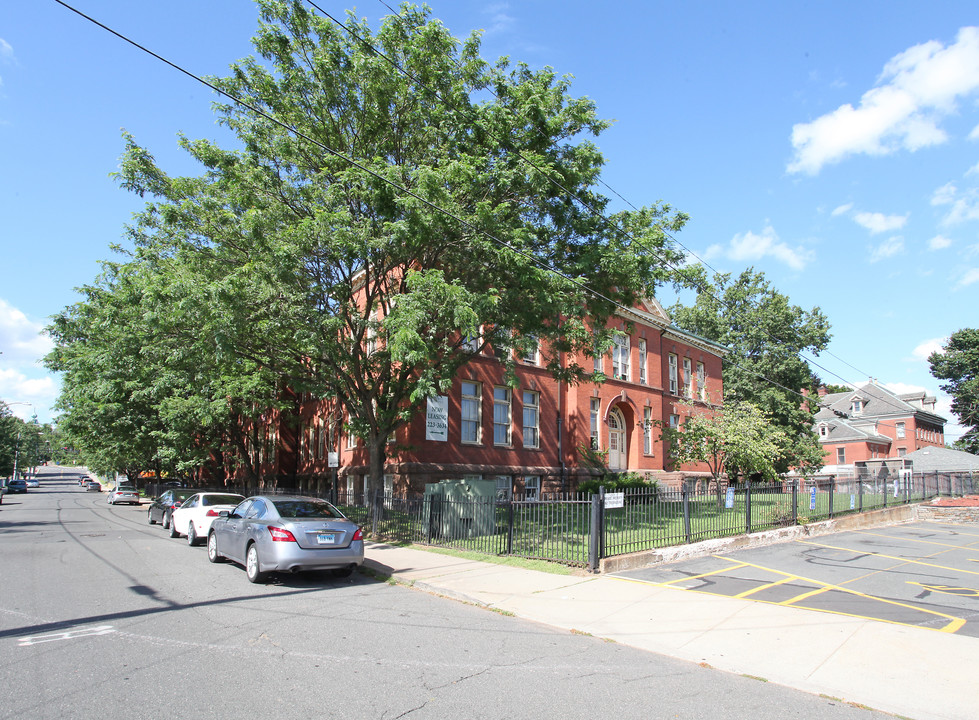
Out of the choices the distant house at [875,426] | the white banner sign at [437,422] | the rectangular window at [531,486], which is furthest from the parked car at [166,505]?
the distant house at [875,426]

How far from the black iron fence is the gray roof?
Result: 32.5m

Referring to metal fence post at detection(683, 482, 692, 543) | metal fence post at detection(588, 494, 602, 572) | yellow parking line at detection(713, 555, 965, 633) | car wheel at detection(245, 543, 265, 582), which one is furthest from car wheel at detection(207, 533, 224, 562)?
yellow parking line at detection(713, 555, 965, 633)

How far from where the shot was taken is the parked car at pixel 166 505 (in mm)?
21156

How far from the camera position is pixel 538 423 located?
94.9 feet

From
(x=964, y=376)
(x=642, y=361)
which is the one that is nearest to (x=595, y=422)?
(x=642, y=361)

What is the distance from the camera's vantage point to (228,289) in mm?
13578

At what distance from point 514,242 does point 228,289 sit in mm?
6361

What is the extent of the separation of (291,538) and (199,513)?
7119mm

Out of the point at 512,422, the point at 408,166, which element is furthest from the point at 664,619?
the point at 512,422

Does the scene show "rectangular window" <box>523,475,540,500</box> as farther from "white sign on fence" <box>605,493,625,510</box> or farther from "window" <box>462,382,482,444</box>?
"white sign on fence" <box>605,493,625,510</box>

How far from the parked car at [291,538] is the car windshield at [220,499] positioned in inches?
202

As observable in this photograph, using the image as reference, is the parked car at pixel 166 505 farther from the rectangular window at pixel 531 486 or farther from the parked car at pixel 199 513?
the rectangular window at pixel 531 486

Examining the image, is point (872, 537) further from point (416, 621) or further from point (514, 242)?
point (416, 621)

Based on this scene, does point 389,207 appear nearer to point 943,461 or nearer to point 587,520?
point 587,520
